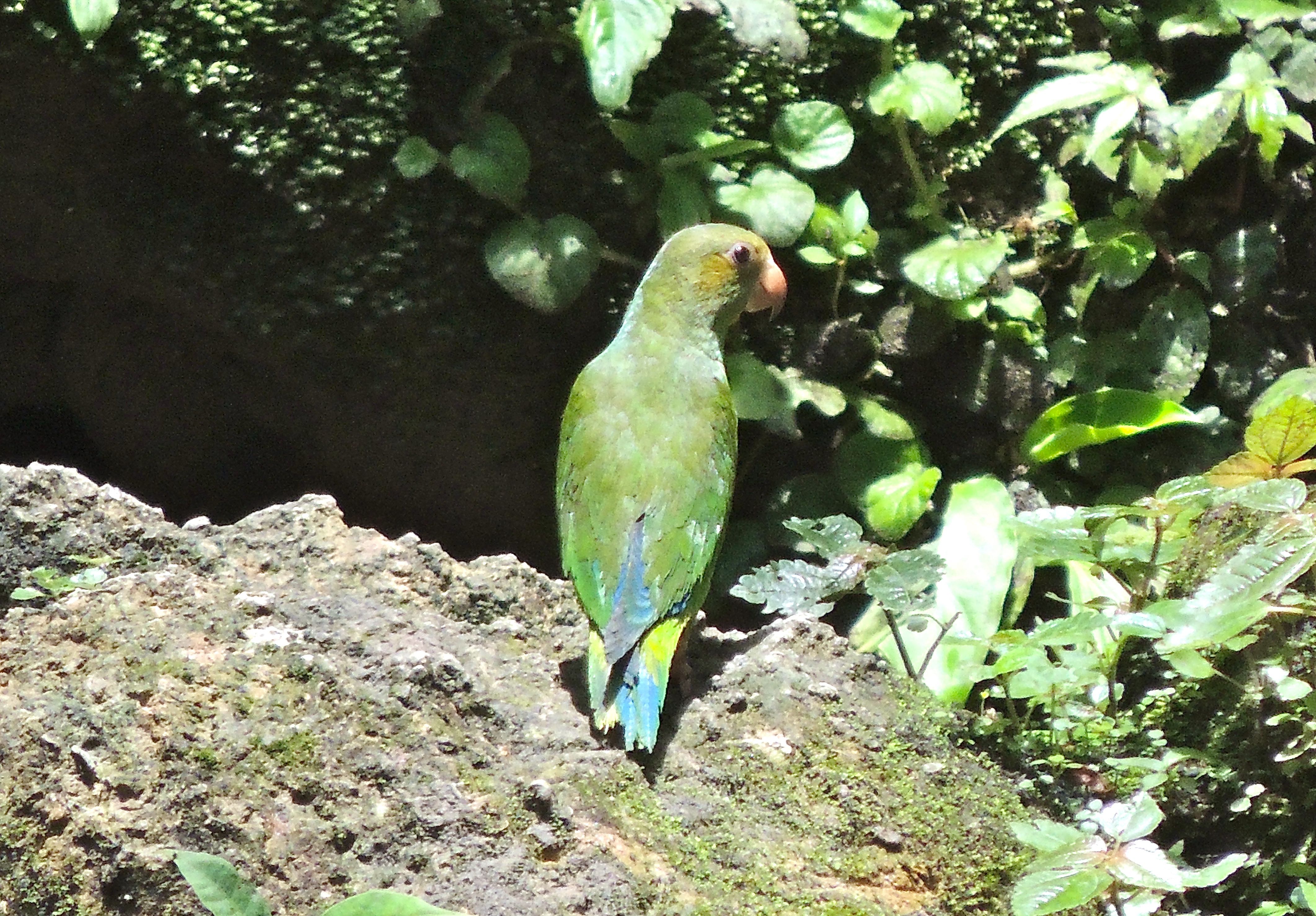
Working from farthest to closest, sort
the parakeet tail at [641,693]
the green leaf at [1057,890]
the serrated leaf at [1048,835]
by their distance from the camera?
the parakeet tail at [641,693], the serrated leaf at [1048,835], the green leaf at [1057,890]

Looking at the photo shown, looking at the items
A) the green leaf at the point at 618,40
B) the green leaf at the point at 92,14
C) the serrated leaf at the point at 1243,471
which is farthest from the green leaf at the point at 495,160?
the serrated leaf at the point at 1243,471

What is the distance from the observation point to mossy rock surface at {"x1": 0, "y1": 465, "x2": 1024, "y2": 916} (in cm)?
199

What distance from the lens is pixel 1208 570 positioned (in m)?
2.68

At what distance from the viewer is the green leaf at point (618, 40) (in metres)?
3.21

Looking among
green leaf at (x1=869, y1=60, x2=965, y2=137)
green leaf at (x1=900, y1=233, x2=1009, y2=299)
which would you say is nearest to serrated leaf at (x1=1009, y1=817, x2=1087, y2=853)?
green leaf at (x1=900, y1=233, x2=1009, y2=299)

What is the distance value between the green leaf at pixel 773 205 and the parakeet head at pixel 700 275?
37 cm

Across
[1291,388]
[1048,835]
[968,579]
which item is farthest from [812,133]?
[1048,835]

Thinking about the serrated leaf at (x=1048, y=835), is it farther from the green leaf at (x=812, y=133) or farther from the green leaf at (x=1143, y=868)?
the green leaf at (x=812, y=133)

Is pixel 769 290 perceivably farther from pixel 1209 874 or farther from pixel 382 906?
pixel 382 906

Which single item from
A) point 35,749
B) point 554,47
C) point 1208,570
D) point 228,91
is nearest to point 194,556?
point 35,749

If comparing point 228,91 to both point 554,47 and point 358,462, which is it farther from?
point 358,462

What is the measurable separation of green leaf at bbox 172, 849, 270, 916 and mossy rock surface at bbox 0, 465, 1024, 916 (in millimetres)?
181

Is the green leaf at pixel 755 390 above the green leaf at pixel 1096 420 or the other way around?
above

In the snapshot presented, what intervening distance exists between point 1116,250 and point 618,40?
5.86 feet
